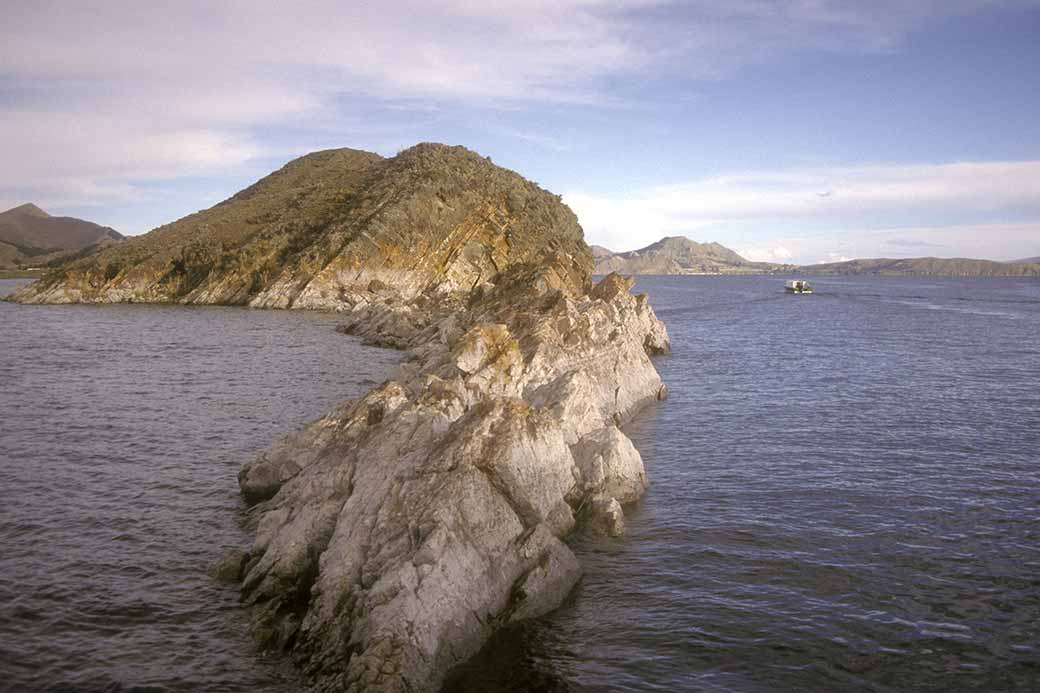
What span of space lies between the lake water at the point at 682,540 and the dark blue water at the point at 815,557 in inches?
2.7

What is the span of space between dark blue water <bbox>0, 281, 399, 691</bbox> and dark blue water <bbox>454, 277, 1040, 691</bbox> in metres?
6.57

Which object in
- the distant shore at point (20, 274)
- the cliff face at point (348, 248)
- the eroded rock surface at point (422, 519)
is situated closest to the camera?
the eroded rock surface at point (422, 519)

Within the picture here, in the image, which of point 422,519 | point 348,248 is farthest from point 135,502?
point 348,248

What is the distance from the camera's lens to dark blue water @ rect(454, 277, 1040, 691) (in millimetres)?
14094

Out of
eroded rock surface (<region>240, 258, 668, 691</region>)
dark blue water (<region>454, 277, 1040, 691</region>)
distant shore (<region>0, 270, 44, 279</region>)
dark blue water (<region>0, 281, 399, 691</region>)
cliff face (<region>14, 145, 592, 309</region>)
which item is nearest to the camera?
eroded rock surface (<region>240, 258, 668, 691</region>)

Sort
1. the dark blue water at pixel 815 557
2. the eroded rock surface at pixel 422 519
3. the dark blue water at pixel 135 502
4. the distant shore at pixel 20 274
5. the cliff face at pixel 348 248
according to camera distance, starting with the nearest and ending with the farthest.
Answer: the eroded rock surface at pixel 422 519
the dark blue water at pixel 815 557
the dark blue water at pixel 135 502
the cliff face at pixel 348 248
the distant shore at pixel 20 274

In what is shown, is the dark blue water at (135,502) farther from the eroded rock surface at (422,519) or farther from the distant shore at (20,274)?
the distant shore at (20,274)

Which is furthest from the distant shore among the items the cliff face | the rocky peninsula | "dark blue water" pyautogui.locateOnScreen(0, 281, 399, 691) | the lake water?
the rocky peninsula

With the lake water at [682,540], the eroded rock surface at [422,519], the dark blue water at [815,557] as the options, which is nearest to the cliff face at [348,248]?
the lake water at [682,540]

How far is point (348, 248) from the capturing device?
101m

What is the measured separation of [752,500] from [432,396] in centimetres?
1101

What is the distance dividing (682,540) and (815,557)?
3.49 metres

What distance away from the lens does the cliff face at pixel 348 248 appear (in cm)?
10156

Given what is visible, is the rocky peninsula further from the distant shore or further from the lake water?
the distant shore
